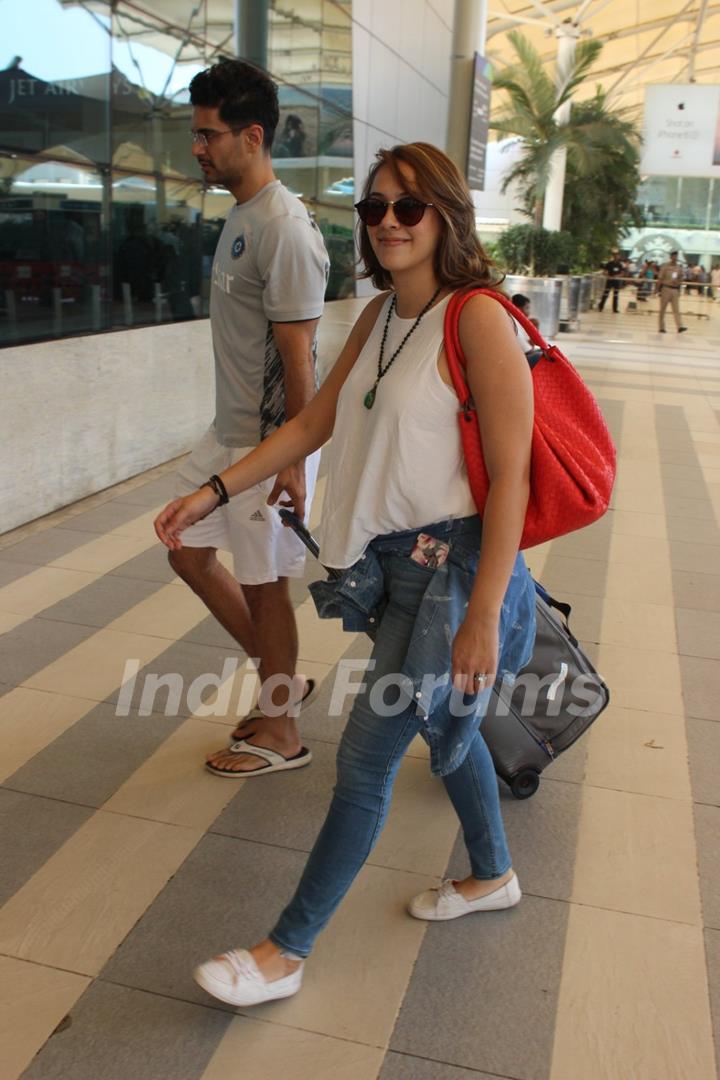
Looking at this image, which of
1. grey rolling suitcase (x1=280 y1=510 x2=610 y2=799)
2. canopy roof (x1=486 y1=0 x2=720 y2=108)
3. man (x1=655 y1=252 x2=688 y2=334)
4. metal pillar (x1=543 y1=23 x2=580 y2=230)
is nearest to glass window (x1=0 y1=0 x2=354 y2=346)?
grey rolling suitcase (x1=280 y1=510 x2=610 y2=799)

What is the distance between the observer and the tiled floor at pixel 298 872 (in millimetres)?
2225

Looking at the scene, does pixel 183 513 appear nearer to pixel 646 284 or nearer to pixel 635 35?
pixel 646 284

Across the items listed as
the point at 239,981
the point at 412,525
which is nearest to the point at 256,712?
the point at 239,981

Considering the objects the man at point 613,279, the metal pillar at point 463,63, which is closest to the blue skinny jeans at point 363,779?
the metal pillar at point 463,63

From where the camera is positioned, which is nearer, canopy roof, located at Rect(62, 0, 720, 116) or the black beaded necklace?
the black beaded necklace

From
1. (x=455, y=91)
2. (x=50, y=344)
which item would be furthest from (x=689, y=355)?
(x=50, y=344)

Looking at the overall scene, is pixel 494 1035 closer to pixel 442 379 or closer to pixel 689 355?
pixel 442 379

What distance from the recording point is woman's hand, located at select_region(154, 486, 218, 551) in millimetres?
2465

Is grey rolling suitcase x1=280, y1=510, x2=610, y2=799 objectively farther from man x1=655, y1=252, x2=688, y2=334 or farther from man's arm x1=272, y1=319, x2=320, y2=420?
man x1=655, y1=252, x2=688, y2=334

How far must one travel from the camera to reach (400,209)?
2100 millimetres

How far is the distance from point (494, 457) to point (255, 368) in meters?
1.24

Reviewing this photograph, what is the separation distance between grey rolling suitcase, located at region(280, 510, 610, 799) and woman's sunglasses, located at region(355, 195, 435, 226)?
1.29 meters

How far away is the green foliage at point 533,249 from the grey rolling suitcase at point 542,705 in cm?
1996

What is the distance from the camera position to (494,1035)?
2.27 meters
